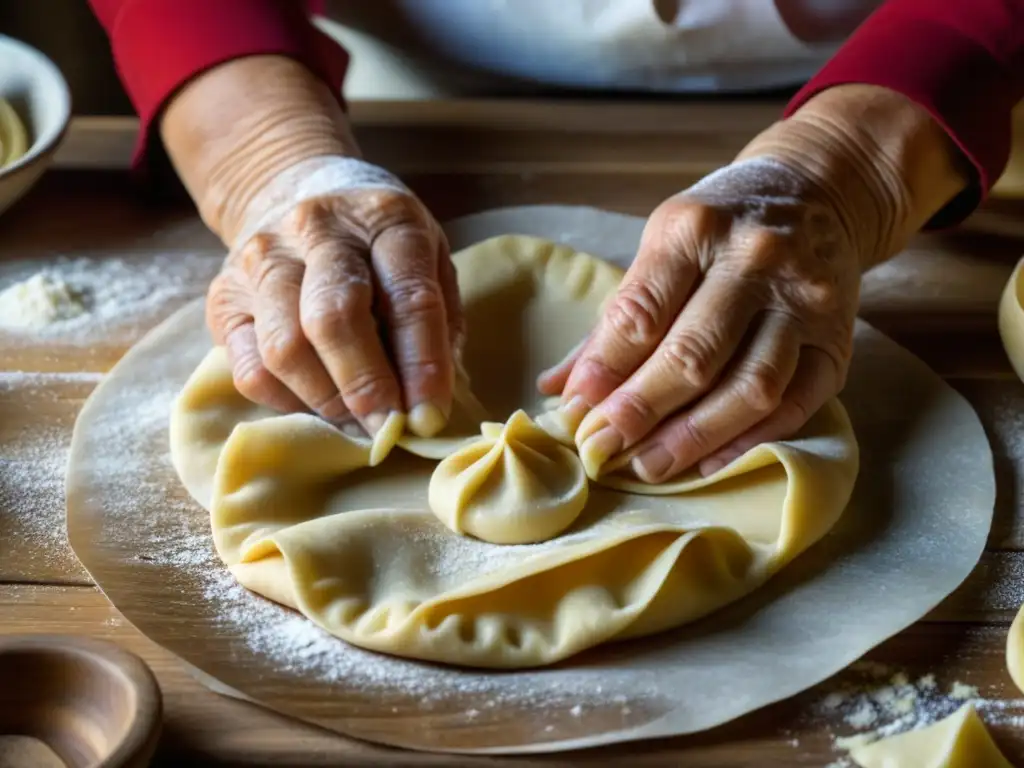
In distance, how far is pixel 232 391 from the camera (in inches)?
50.4

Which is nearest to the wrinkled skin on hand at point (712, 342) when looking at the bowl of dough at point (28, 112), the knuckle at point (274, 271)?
the knuckle at point (274, 271)

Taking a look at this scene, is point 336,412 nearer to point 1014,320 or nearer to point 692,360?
point 692,360

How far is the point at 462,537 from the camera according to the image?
1133 millimetres

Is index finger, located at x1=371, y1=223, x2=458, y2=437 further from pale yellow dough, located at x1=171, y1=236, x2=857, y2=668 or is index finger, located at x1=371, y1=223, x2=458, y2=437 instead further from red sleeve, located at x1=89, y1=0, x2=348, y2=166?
red sleeve, located at x1=89, y1=0, x2=348, y2=166

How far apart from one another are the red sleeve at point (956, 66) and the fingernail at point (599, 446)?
0.61 meters

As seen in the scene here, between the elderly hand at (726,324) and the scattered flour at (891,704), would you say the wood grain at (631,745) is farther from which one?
the elderly hand at (726,324)

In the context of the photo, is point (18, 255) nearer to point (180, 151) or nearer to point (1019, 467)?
point (180, 151)

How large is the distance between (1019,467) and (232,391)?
93 centimetres

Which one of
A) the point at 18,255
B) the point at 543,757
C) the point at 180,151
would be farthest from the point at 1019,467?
the point at 18,255

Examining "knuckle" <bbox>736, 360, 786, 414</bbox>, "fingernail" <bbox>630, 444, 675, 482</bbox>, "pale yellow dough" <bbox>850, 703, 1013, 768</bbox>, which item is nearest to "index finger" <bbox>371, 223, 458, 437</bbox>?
"fingernail" <bbox>630, 444, 675, 482</bbox>

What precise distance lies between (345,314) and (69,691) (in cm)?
49

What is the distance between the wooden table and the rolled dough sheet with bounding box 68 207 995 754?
21 millimetres

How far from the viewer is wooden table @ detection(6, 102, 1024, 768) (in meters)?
0.96

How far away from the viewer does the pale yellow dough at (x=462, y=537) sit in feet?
3.35
